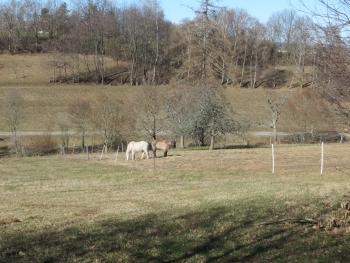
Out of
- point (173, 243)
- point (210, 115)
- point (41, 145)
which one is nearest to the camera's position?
point (173, 243)

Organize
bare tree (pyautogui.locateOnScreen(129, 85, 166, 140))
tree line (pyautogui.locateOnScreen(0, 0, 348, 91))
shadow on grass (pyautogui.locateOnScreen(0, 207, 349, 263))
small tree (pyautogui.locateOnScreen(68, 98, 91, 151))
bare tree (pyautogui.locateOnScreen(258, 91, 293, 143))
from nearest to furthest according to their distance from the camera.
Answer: shadow on grass (pyautogui.locateOnScreen(0, 207, 349, 263))
bare tree (pyautogui.locateOnScreen(129, 85, 166, 140))
small tree (pyautogui.locateOnScreen(68, 98, 91, 151))
bare tree (pyautogui.locateOnScreen(258, 91, 293, 143))
tree line (pyautogui.locateOnScreen(0, 0, 348, 91))

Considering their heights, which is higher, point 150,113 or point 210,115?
point 150,113

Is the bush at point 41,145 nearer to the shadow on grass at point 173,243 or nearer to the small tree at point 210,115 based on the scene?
the small tree at point 210,115

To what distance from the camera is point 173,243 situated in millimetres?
7699

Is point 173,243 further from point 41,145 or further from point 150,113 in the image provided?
point 41,145

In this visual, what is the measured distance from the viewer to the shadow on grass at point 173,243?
22.8ft

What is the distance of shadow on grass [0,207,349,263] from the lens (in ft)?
22.8

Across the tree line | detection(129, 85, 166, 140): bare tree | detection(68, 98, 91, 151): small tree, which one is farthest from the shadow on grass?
the tree line

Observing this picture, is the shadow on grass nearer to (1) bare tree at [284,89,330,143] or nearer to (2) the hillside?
(1) bare tree at [284,89,330,143]

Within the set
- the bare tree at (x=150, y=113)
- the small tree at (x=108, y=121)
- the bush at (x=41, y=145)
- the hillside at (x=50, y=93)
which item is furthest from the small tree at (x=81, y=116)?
the bare tree at (x=150, y=113)

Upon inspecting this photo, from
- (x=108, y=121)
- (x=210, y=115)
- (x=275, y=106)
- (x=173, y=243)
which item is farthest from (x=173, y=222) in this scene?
(x=275, y=106)

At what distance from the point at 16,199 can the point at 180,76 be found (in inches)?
1494

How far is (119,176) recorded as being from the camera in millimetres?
22656

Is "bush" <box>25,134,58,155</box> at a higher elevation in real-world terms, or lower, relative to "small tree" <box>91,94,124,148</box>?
lower
